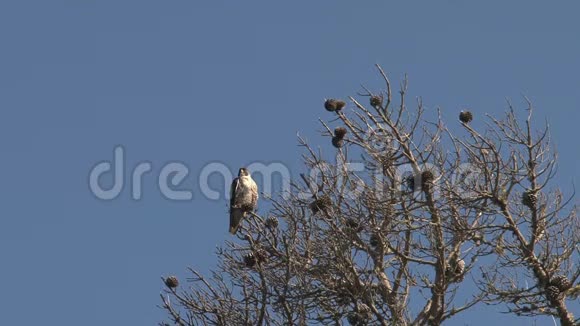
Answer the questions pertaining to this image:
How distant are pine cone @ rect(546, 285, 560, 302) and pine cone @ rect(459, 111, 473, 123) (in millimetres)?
1673

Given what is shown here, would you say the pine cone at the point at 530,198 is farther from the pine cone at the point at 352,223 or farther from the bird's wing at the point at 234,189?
the bird's wing at the point at 234,189

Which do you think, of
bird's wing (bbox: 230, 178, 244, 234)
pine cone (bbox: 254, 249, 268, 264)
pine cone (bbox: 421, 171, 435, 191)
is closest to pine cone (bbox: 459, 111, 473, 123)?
pine cone (bbox: 421, 171, 435, 191)

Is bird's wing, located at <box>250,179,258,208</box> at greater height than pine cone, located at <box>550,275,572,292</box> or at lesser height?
greater

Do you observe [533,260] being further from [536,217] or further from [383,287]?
[383,287]

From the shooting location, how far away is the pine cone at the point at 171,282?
12484 millimetres

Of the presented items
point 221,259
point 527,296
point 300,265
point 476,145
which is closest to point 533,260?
point 527,296

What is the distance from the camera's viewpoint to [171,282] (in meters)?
12.5

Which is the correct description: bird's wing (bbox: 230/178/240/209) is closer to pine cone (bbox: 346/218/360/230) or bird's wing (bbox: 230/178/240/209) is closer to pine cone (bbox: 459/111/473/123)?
pine cone (bbox: 346/218/360/230)

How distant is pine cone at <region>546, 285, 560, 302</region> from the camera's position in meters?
12.2

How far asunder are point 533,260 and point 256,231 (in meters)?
2.46

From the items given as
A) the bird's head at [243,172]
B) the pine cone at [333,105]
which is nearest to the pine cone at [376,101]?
the pine cone at [333,105]

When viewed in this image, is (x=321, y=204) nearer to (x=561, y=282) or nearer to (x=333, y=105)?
(x=333, y=105)

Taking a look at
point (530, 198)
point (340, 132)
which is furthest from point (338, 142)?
point (530, 198)

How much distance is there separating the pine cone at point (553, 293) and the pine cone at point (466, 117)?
5.49 feet
